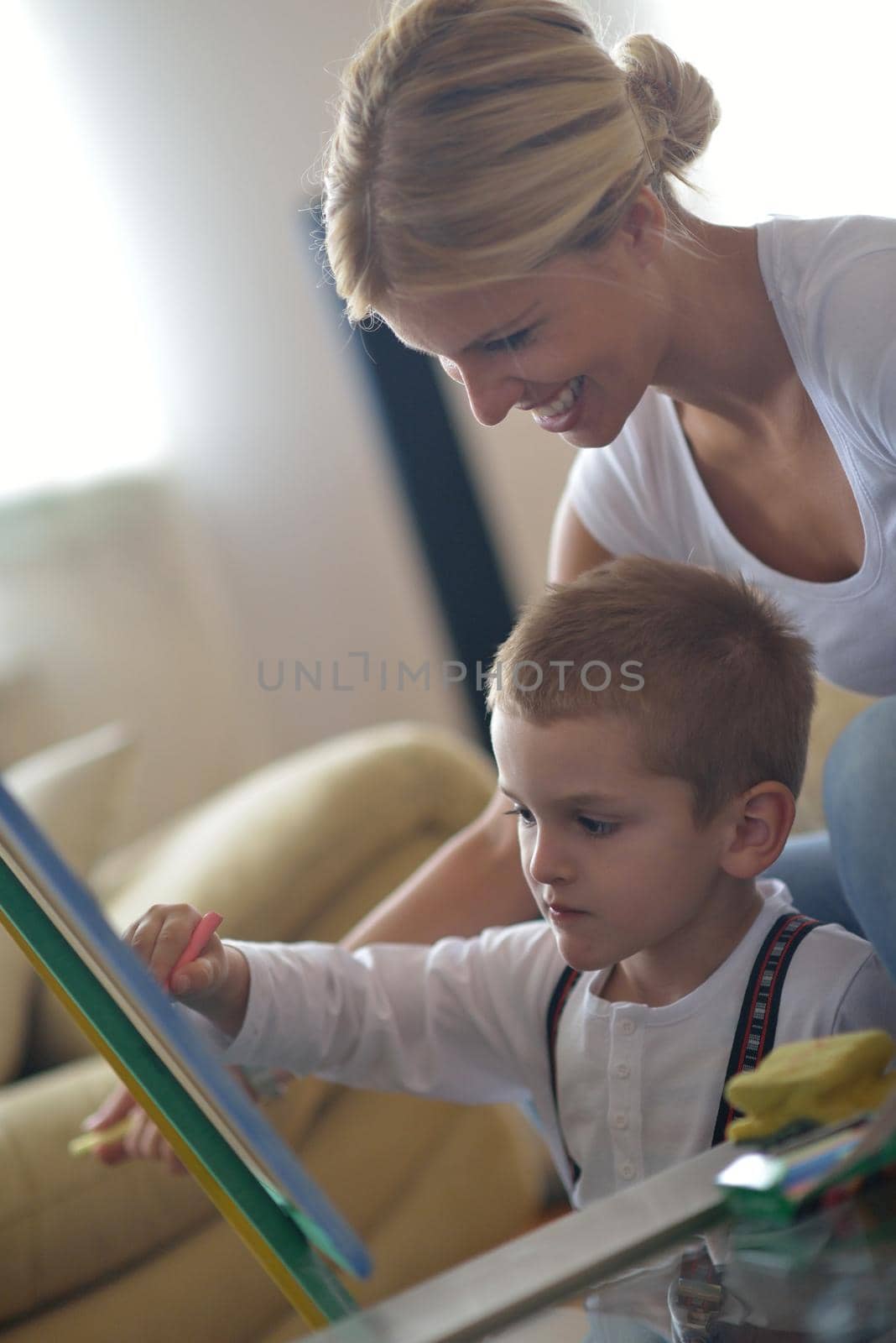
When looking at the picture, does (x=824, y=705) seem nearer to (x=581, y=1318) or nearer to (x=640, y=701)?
(x=640, y=701)

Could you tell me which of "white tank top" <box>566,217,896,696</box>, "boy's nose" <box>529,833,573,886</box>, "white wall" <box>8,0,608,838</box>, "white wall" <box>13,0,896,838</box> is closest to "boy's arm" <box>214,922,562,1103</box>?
"boy's nose" <box>529,833,573,886</box>

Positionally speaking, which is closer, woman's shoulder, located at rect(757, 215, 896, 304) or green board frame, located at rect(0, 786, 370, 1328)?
green board frame, located at rect(0, 786, 370, 1328)

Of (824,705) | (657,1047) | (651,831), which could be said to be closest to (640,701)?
(651,831)

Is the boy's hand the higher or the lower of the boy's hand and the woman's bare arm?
the higher

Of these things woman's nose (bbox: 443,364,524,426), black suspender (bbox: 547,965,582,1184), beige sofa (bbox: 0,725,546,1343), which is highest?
woman's nose (bbox: 443,364,524,426)

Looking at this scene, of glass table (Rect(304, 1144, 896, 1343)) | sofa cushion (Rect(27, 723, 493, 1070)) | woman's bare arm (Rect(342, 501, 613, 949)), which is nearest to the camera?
glass table (Rect(304, 1144, 896, 1343))

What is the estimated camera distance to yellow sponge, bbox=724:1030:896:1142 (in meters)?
0.44

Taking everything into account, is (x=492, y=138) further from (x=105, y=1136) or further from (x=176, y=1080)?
(x=105, y=1136)

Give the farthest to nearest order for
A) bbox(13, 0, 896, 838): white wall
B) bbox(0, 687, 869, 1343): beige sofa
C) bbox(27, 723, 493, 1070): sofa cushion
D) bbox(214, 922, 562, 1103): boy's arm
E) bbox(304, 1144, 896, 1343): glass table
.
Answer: bbox(13, 0, 896, 838): white wall, bbox(27, 723, 493, 1070): sofa cushion, bbox(0, 687, 869, 1343): beige sofa, bbox(214, 922, 562, 1103): boy's arm, bbox(304, 1144, 896, 1343): glass table

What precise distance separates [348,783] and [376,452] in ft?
4.97

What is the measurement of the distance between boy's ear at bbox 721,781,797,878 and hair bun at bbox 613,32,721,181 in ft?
0.95

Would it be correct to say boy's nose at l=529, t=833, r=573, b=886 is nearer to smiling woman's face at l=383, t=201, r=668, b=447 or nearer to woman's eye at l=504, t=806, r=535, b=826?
woman's eye at l=504, t=806, r=535, b=826

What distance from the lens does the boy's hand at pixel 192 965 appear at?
61 cm

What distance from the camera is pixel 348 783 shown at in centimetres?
129
